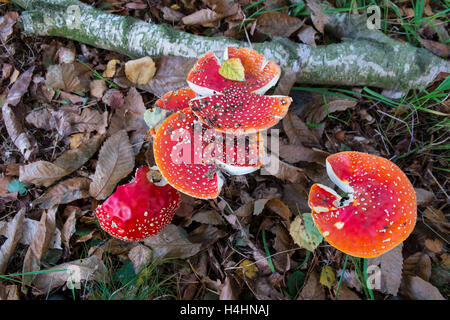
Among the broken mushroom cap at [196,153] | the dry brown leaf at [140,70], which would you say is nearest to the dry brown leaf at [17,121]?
the dry brown leaf at [140,70]

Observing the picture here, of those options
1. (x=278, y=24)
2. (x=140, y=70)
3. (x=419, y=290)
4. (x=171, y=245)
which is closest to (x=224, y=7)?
(x=278, y=24)

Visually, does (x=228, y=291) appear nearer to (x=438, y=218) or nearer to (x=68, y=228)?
(x=68, y=228)

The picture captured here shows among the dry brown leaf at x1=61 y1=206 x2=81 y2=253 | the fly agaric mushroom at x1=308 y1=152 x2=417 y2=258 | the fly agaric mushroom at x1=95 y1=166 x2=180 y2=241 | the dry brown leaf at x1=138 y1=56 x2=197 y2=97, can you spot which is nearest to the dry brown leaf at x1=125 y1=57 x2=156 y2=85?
the dry brown leaf at x1=138 y1=56 x2=197 y2=97

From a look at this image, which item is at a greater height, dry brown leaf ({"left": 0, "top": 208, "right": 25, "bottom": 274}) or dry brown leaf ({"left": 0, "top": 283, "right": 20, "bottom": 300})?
dry brown leaf ({"left": 0, "top": 208, "right": 25, "bottom": 274})

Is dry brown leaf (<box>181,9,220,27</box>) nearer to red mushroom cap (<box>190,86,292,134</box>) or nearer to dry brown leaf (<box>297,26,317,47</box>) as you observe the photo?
dry brown leaf (<box>297,26,317,47</box>)

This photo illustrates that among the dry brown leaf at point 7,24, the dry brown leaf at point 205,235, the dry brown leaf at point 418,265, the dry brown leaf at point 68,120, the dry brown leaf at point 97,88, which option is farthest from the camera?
the dry brown leaf at point 7,24

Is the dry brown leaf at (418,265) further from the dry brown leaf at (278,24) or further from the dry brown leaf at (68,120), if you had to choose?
the dry brown leaf at (68,120)

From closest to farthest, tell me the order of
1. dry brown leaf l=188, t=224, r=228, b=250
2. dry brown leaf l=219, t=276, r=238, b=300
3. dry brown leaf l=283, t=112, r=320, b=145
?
1. dry brown leaf l=219, t=276, r=238, b=300
2. dry brown leaf l=188, t=224, r=228, b=250
3. dry brown leaf l=283, t=112, r=320, b=145
